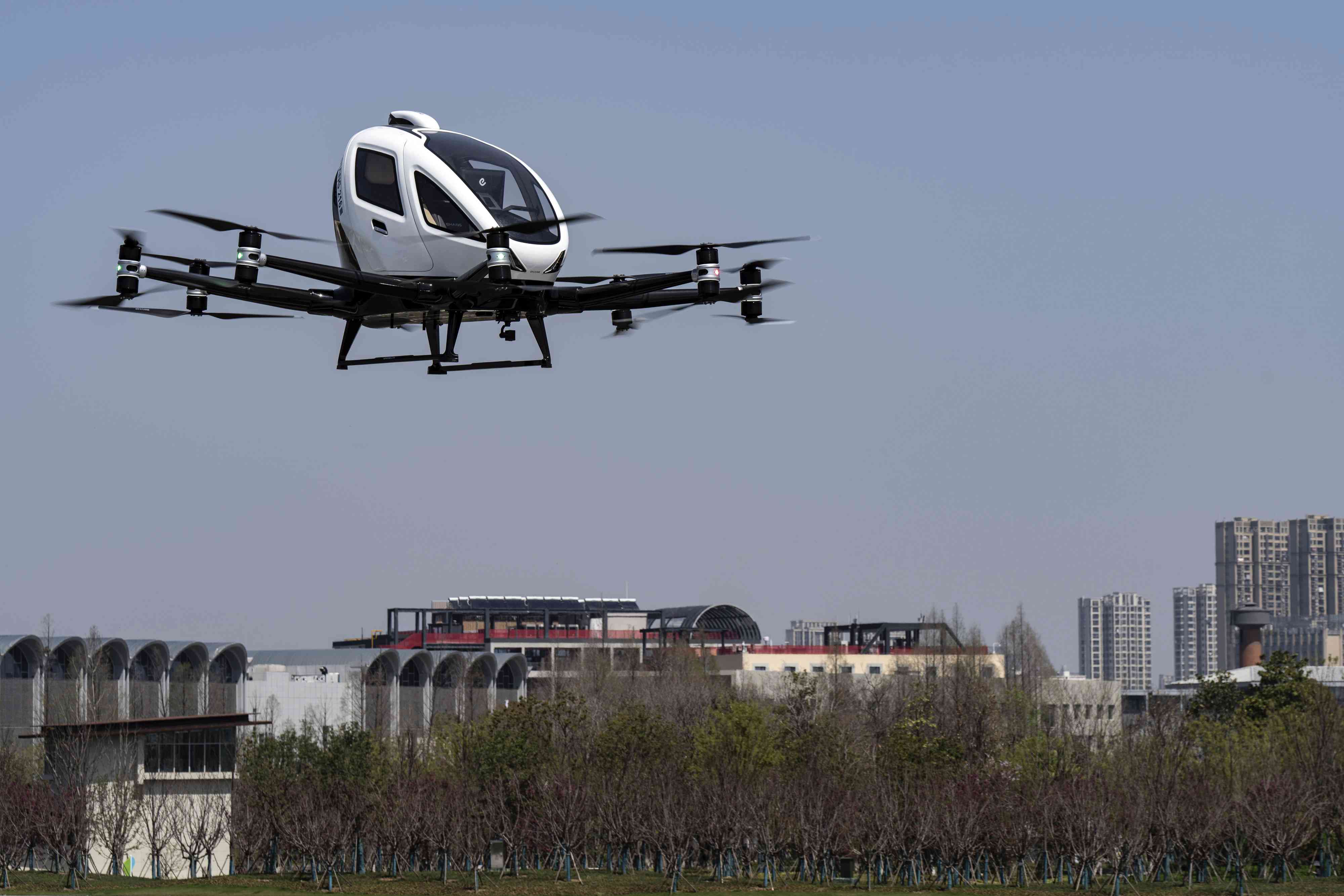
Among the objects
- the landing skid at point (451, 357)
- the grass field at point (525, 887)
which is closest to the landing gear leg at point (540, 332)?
the landing skid at point (451, 357)

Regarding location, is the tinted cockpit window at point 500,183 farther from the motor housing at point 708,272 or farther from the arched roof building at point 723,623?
the arched roof building at point 723,623

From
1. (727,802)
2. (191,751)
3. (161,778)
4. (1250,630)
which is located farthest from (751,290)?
(1250,630)

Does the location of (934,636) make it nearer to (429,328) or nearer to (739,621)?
(739,621)

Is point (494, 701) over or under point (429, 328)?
under

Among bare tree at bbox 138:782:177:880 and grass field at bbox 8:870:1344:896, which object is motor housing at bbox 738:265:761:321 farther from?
bare tree at bbox 138:782:177:880

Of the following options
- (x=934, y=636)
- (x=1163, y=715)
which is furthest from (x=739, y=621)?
(x=1163, y=715)

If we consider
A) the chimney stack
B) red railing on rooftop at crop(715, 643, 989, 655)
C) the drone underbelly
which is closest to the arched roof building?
red railing on rooftop at crop(715, 643, 989, 655)
